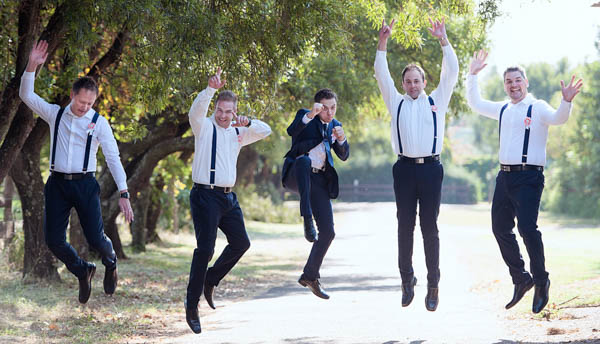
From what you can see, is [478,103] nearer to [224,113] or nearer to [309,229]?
[309,229]

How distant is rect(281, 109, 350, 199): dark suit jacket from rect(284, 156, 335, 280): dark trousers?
0.07 m

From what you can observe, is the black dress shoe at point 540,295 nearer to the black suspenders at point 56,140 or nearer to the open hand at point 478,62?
the open hand at point 478,62

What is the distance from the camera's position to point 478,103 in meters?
9.11

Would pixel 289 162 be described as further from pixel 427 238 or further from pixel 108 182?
pixel 108 182

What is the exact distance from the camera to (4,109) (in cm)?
1088

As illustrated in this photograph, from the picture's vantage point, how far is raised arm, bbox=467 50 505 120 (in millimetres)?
8945

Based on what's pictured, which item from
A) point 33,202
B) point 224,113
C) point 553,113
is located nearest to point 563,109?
point 553,113

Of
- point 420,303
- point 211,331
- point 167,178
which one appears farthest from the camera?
point 167,178

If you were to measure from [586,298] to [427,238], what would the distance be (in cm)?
568

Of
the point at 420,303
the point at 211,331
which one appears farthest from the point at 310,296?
the point at 211,331

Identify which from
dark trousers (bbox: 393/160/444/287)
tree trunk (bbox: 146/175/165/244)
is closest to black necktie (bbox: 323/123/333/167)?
A: dark trousers (bbox: 393/160/444/287)

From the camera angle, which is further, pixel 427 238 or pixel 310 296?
pixel 310 296

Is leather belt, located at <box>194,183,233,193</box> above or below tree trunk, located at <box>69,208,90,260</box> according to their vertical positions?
above

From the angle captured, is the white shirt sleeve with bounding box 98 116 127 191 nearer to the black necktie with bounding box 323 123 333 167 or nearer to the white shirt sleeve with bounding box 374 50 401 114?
the black necktie with bounding box 323 123 333 167
